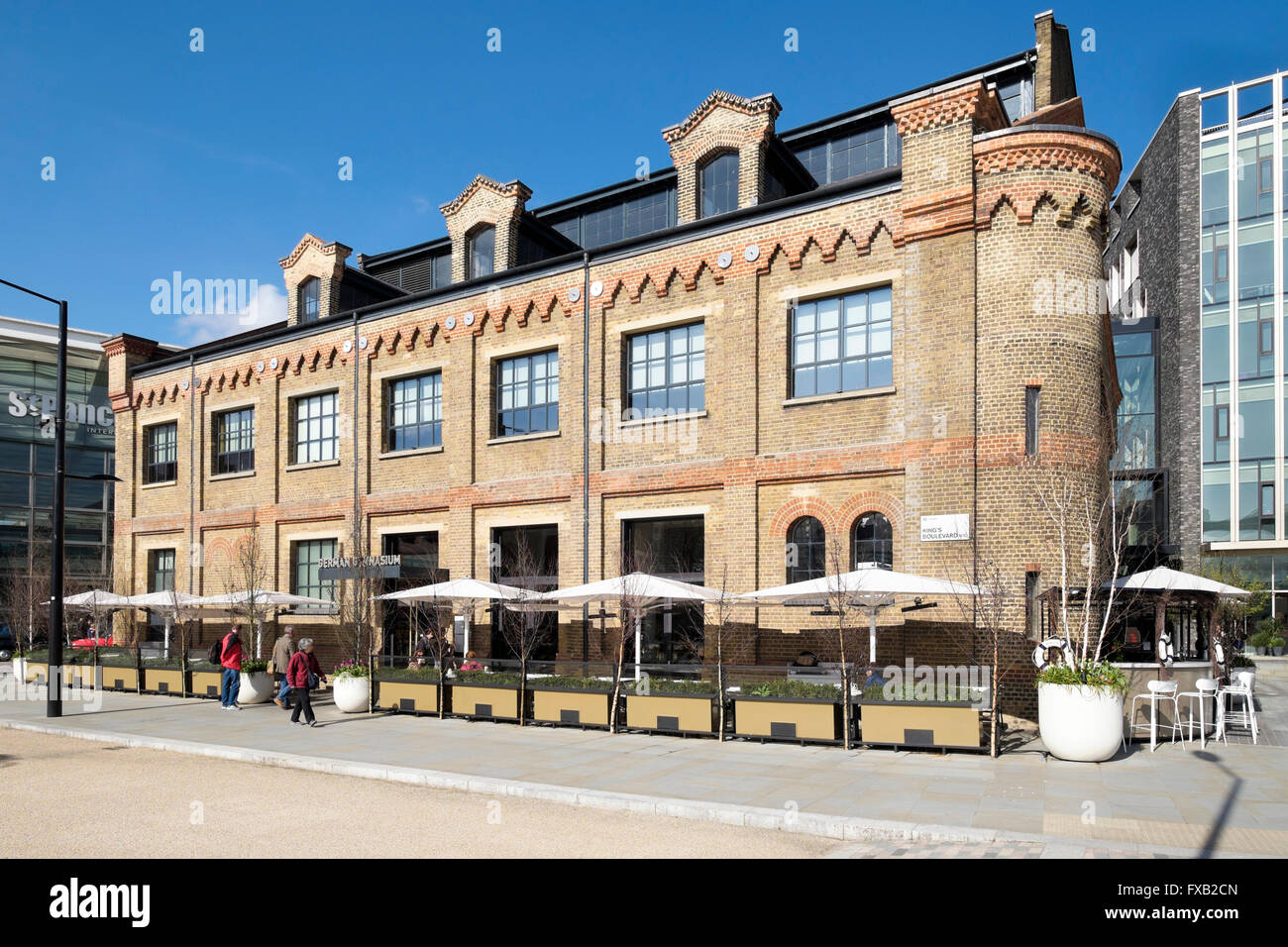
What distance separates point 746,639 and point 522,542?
6.10 m

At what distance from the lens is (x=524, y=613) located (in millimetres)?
20250

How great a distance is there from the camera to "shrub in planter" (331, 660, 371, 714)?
19500mm

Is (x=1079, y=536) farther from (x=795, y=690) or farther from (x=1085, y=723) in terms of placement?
(x=795, y=690)

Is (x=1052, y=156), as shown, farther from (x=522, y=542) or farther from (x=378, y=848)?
(x=378, y=848)

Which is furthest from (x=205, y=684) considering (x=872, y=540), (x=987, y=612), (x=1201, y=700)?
(x=1201, y=700)

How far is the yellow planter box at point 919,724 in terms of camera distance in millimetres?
13562

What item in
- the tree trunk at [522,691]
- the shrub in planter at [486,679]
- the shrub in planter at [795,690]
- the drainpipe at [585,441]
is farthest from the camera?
the drainpipe at [585,441]

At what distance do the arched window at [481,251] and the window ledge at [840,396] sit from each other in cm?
1027

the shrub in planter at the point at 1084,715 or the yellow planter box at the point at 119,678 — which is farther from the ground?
the shrub in planter at the point at 1084,715

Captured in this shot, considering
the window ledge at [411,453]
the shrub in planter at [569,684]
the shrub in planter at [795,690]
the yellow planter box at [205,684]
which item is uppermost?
the window ledge at [411,453]

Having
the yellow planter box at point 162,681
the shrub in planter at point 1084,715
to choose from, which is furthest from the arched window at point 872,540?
the yellow planter box at point 162,681

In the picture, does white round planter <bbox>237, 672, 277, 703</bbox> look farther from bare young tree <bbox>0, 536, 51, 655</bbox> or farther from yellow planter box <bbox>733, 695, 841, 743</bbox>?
bare young tree <bbox>0, 536, 51, 655</bbox>

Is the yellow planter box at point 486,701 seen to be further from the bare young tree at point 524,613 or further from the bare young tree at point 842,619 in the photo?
the bare young tree at point 842,619
